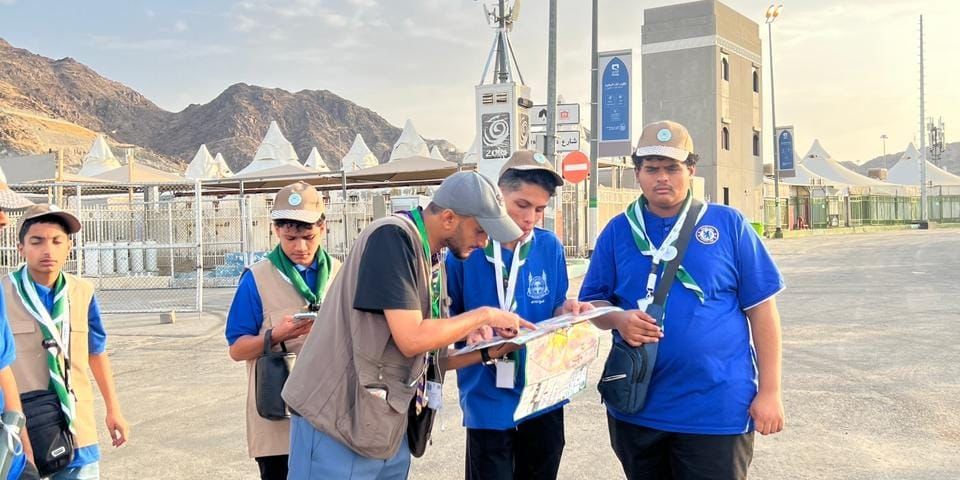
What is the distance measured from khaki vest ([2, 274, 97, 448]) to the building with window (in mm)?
47077

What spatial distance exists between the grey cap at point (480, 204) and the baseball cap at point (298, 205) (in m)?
1.15

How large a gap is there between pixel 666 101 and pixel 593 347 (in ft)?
165

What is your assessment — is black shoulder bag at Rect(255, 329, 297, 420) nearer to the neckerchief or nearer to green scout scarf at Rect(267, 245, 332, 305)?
green scout scarf at Rect(267, 245, 332, 305)

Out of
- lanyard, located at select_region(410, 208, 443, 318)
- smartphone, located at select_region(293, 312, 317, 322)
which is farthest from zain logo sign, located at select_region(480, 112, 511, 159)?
lanyard, located at select_region(410, 208, 443, 318)

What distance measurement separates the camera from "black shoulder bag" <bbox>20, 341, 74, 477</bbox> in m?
2.75

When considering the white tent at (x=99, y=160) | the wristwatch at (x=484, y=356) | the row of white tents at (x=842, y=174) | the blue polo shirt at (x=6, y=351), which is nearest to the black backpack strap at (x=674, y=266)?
the wristwatch at (x=484, y=356)

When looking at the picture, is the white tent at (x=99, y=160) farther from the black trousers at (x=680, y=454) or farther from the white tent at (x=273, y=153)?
the black trousers at (x=680, y=454)

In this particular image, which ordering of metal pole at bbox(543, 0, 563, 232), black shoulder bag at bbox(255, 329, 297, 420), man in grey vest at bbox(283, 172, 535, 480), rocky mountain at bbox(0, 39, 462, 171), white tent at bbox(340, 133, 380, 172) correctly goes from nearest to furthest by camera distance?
man in grey vest at bbox(283, 172, 535, 480), black shoulder bag at bbox(255, 329, 297, 420), metal pole at bbox(543, 0, 563, 232), white tent at bbox(340, 133, 380, 172), rocky mountain at bbox(0, 39, 462, 171)

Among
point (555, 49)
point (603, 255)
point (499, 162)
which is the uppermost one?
point (555, 49)

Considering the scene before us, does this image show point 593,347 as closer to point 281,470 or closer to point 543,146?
point 281,470

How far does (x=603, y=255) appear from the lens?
3.30 m

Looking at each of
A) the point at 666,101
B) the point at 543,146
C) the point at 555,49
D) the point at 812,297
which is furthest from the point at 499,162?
the point at 666,101

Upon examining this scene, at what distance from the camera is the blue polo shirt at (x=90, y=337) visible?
10.0ft

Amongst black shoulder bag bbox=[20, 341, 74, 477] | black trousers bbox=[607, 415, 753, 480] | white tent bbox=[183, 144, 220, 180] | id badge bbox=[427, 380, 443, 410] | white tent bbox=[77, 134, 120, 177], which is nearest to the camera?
id badge bbox=[427, 380, 443, 410]
